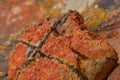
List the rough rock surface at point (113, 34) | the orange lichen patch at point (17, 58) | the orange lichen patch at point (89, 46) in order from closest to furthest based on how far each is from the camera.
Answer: the orange lichen patch at point (89, 46), the rough rock surface at point (113, 34), the orange lichen patch at point (17, 58)

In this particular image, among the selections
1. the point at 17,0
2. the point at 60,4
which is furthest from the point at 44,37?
the point at 17,0

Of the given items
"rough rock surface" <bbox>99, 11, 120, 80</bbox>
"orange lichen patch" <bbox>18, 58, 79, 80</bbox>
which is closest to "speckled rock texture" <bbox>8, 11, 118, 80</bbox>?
"orange lichen patch" <bbox>18, 58, 79, 80</bbox>

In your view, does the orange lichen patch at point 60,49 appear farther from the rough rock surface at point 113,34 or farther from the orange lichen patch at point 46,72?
the rough rock surface at point 113,34

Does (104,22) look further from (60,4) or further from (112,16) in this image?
(60,4)

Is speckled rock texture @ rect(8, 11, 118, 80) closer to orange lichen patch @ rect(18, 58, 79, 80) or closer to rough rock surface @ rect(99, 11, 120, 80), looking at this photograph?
orange lichen patch @ rect(18, 58, 79, 80)

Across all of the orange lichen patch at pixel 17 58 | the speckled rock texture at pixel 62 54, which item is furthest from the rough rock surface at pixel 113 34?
the orange lichen patch at pixel 17 58

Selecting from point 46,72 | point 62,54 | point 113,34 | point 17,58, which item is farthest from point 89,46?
point 113,34

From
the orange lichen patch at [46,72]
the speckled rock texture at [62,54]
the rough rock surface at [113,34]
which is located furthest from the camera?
the rough rock surface at [113,34]

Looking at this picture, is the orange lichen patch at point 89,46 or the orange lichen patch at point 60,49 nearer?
the orange lichen patch at point 60,49
